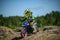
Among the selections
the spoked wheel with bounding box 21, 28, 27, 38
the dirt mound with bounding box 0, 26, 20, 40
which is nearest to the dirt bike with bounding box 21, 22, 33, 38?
the spoked wheel with bounding box 21, 28, 27, 38

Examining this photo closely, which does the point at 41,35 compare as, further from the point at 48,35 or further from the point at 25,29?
the point at 25,29

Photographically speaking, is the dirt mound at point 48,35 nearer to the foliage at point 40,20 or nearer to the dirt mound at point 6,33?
the foliage at point 40,20

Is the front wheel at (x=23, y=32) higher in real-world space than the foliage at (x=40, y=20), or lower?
lower

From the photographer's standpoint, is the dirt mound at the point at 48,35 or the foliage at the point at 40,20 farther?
the foliage at the point at 40,20

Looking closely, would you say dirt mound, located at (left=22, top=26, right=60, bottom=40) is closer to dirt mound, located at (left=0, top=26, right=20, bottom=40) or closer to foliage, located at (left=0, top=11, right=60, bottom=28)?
foliage, located at (left=0, top=11, right=60, bottom=28)

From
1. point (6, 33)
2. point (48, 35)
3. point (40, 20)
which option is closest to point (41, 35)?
point (48, 35)

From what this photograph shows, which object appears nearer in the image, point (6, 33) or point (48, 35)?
point (48, 35)

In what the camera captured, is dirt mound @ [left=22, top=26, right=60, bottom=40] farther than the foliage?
No

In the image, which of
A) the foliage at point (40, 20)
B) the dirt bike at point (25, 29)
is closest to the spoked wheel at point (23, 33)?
the dirt bike at point (25, 29)

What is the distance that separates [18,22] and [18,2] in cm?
34

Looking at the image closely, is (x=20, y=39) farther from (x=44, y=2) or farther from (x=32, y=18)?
(x=44, y=2)

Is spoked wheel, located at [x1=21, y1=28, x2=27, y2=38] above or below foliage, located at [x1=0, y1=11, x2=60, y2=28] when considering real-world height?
below

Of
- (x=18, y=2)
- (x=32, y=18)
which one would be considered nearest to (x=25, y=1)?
(x=18, y=2)

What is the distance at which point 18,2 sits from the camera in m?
2.60
